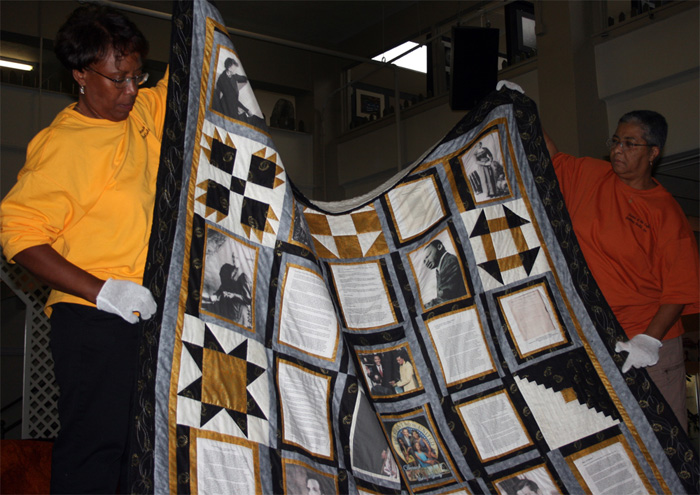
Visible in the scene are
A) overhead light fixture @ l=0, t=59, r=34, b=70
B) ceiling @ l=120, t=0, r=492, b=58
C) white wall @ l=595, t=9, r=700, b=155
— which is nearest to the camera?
white wall @ l=595, t=9, r=700, b=155

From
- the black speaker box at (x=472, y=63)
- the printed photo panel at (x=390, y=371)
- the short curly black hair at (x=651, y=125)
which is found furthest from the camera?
the black speaker box at (x=472, y=63)

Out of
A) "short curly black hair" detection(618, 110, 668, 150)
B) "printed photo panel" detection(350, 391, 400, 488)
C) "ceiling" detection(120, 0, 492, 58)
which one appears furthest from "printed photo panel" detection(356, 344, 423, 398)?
"ceiling" detection(120, 0, 492, 58)

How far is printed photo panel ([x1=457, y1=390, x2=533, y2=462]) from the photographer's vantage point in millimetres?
1814

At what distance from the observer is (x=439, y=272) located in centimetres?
198

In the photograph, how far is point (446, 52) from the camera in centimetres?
752

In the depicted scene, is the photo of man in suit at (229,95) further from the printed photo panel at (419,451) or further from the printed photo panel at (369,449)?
the printed photo panel at (419,451)

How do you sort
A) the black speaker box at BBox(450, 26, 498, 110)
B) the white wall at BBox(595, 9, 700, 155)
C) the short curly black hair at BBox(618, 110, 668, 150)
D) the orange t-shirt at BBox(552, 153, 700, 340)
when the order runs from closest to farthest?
the orange t-shirt at BBox(552, 153, 700, 340), the short curly black hair at BBox(618, 110, 668, 150), the black speaker box at BBox(450, 26, 498, 110), the white wall at BBox(595, 9, 700, 155)

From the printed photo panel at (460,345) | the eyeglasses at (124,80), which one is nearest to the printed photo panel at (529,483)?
the printed photo panel at (460,345)

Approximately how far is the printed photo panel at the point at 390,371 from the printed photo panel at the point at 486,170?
0.53 metres

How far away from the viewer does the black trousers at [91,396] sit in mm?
1267

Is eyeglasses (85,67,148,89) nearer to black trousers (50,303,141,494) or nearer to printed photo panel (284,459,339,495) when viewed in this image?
black trousers (50,303,141,494)

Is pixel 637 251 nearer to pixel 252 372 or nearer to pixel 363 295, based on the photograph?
pixel 363 295

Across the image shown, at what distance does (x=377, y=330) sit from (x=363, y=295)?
11 centimetres

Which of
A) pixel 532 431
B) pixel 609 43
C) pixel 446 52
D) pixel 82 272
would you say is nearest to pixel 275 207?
pixel 82 272
